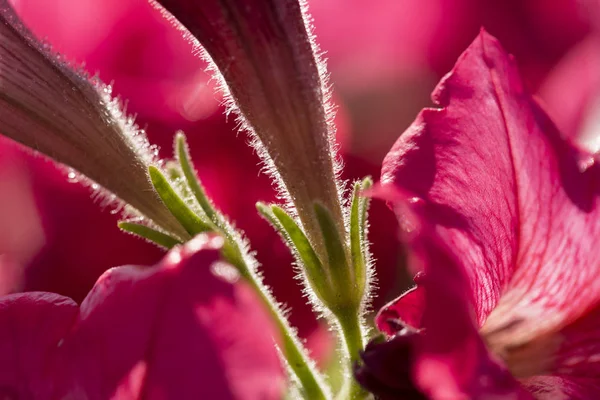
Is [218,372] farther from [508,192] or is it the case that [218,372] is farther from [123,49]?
[123,49]

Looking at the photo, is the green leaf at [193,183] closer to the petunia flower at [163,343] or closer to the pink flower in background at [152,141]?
the petunia flower at [163,343]

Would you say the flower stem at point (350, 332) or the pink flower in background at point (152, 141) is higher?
the pink flower in background at point (152, 141)

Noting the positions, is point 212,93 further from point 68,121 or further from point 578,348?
point 578,348

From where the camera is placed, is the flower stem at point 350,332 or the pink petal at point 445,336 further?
the flower stem at point 350,332

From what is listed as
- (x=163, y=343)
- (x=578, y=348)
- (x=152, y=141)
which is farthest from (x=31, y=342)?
(x=152, y=141)

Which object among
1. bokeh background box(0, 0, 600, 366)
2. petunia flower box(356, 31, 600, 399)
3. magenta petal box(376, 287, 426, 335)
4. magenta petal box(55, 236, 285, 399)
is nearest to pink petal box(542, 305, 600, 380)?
petunia flower box(356, 31, 600, 399)

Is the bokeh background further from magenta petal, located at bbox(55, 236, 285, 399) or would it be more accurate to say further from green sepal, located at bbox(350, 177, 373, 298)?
magenta petal, located at bbox(55, 236, 285, 399)

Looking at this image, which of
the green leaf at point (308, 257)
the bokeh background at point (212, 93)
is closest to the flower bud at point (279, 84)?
the green leaf at point (308, 257)
